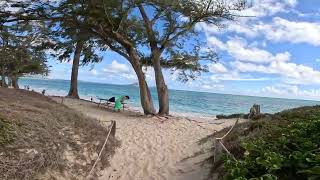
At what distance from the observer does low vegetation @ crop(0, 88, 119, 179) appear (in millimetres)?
7160

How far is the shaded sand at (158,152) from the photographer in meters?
8.95

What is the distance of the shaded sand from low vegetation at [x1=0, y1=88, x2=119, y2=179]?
0.47 m

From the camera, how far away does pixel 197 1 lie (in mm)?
18219

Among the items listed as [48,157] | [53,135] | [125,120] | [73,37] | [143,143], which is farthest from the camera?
[73,37]

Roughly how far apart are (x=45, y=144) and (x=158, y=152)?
389cm

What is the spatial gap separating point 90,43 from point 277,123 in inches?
636

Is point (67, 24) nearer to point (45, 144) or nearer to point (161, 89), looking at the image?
point (161, 89)

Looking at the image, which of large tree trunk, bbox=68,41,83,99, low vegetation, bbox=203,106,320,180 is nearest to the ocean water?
large tree trunk, bbox=68,41,83,99

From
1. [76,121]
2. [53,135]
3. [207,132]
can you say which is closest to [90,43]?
[207,132]

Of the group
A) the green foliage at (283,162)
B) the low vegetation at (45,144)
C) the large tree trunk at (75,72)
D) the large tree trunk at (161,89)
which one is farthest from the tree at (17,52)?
the green foliage at (283,162)

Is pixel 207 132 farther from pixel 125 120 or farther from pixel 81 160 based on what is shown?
pixel 81 160

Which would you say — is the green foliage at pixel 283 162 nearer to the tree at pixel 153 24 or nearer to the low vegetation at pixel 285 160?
the low vegetation at pixel 285 160

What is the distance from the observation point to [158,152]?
438 inches

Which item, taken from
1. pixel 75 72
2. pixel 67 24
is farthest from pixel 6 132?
pixel 75 72
